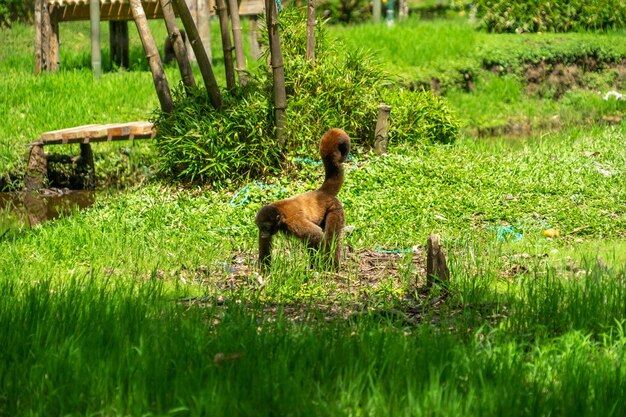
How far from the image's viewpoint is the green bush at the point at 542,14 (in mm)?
19172

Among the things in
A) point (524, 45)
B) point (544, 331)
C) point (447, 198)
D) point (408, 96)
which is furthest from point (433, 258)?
point (524, 45)

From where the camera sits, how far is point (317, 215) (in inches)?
293

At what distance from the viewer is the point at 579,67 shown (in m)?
18.1

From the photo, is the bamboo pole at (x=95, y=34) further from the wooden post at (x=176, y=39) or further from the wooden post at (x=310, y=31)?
the wooden post at (x=310, y=31)

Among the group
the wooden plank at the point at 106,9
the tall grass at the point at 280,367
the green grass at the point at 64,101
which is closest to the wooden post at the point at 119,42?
the green grass at the point at 64,101

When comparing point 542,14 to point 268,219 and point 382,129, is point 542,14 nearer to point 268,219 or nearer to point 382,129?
point 382,129

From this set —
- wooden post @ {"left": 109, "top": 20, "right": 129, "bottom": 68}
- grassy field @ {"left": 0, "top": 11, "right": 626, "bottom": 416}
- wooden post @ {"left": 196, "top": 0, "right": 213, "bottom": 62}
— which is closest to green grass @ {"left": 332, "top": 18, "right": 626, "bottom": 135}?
wooden post @ {"left": 196, "top": 0, "right": 213, "bottom": 62}

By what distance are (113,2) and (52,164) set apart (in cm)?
375

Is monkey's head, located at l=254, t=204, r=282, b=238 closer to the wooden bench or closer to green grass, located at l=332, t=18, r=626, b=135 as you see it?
the wooden bench

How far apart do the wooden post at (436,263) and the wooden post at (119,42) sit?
11390 mm

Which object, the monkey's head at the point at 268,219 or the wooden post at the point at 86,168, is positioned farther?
the wooden post at the point at 86,168

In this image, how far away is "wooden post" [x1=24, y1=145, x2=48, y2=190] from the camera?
12312 millimetres

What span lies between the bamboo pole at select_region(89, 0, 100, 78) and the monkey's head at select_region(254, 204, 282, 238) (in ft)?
29.2

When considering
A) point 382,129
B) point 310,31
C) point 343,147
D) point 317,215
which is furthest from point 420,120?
point 317,215
